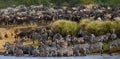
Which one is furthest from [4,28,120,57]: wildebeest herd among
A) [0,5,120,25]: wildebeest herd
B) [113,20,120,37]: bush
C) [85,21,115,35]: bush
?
[0,5,120,25]: wildebeest herd

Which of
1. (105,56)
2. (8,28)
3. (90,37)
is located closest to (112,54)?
(105,56)

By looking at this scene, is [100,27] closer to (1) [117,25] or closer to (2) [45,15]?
(1) [117,25]

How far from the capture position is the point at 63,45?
45750mm

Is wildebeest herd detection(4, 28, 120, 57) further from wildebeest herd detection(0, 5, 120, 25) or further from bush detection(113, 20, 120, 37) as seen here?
wildebeest herd detection(0, 5, 120, 25)

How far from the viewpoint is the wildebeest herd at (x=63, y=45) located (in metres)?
43.4

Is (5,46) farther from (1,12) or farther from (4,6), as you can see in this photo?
(4,6)

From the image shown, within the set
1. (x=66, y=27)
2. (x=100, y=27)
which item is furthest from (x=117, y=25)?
(x=66, y=27)

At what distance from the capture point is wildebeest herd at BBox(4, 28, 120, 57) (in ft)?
142

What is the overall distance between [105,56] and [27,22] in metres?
28.4

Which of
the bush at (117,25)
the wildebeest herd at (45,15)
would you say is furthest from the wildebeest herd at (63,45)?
the wildebeest herd at (45,15)

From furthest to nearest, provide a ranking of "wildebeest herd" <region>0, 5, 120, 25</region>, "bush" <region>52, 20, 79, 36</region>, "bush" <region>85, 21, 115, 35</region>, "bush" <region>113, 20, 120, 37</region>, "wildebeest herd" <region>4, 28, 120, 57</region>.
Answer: "wildebeest herd" <region>0, 5, 120, 25</region>
"bush" <region>52, 20, 79, 36</region>
"bush" <region>85, 21, 115, 35</region>
"bush" <region>113, 20, 120, 37</region>
"wildebeest herd" <region>4, 28, 120, 57</region>

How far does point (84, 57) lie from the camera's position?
4200cm

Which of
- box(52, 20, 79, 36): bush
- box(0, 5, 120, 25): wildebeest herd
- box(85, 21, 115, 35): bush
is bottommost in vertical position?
box(0, 5, 120, 25): wildebeest herd

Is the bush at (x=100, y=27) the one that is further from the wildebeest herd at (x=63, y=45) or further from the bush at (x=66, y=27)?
the bush at (x=66, y=27)
